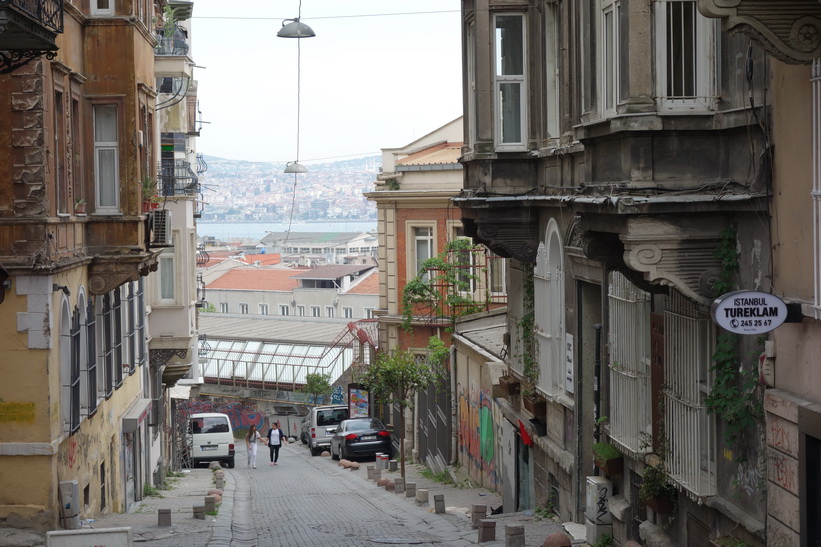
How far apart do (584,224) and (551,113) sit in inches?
191

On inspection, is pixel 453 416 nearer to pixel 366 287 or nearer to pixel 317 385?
pixel 317 385

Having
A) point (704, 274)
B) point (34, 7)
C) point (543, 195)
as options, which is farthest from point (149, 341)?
point (704, 274)

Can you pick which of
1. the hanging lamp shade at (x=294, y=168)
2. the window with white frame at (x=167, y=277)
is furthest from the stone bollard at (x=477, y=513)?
the hanging lamp shade at (x=294, y=168)

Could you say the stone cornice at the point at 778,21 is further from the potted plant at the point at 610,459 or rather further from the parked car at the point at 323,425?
the parked car at the point at 323,425

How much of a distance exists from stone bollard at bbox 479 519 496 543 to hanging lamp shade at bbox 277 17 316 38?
15.2 metres

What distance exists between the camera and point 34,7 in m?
12.2

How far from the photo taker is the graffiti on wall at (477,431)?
942 inches

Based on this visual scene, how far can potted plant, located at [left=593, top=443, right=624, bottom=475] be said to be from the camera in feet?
43.8

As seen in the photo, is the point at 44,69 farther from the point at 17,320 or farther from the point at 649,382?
the point at 649,382

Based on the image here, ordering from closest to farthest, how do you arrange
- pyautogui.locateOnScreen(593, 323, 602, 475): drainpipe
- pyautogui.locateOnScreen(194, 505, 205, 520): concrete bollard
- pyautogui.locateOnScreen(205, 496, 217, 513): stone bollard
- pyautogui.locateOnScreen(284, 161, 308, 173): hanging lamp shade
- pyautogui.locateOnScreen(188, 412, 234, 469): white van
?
pyautogui.locateOnScreen(593, 323, 602, 475): drainpipe, pyautogui.locateOnScreen(194, 505, 205, 520): concrete bollard, pyautogui.locateOnScreen(205, 496, 217, 513): stone bollard, pyautogui.locateOnScreen(188, 412, 234, 469): white van, pyautogui.locateOnScreen(284, 161, 308, 173): hanging lamp shade

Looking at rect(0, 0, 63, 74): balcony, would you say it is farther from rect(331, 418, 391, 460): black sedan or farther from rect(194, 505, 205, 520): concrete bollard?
rect(331, 418, 391, 460): black sedan

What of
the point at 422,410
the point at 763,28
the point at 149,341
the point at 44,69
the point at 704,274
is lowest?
the point at 422,410

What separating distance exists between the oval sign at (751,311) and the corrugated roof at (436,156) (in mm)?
28352

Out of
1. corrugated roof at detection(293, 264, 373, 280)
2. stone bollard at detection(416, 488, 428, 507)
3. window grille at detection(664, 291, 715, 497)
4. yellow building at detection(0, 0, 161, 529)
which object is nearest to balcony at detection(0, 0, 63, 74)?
yellow building at detection(0, 0, 161, 529)
